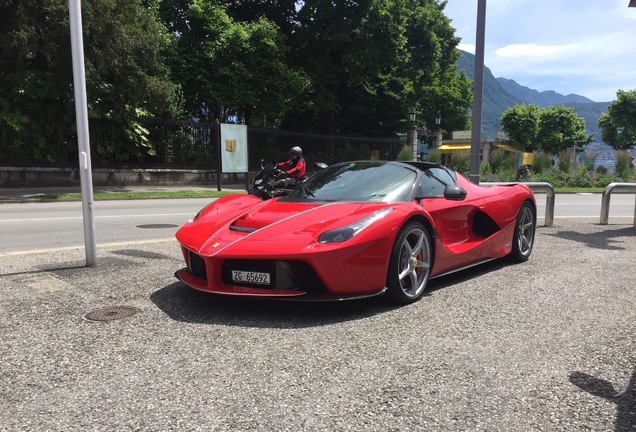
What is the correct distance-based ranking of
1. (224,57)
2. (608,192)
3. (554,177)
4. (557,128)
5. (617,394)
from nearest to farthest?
(617,394), (608,192), (224,57), (554,177), (557,128)

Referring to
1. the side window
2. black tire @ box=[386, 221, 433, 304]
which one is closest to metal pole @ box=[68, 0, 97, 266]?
black tire @ box=[386, 221, 433, 304]

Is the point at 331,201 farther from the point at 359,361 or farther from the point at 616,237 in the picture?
the point at 616,237

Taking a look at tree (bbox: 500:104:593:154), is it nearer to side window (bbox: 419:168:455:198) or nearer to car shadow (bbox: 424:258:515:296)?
car shadow (bbox: 424:258:515:296)

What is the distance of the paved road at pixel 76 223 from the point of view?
7.83 m

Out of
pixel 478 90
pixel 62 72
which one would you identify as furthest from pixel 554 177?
pixel 62 72

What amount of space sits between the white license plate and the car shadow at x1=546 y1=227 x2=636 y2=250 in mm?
6002

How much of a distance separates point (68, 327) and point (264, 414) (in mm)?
1954

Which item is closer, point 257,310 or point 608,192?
point 257,310

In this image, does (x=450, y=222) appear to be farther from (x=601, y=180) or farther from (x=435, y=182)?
(x=601, y=180)

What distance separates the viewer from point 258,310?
4.14 m

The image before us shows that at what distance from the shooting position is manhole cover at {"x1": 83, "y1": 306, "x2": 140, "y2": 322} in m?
3.87

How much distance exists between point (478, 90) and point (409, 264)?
667 cm

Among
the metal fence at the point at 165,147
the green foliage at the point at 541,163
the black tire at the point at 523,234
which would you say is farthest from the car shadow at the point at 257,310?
the green foliage at the point at 541,163

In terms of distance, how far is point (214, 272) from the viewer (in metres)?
4.04
